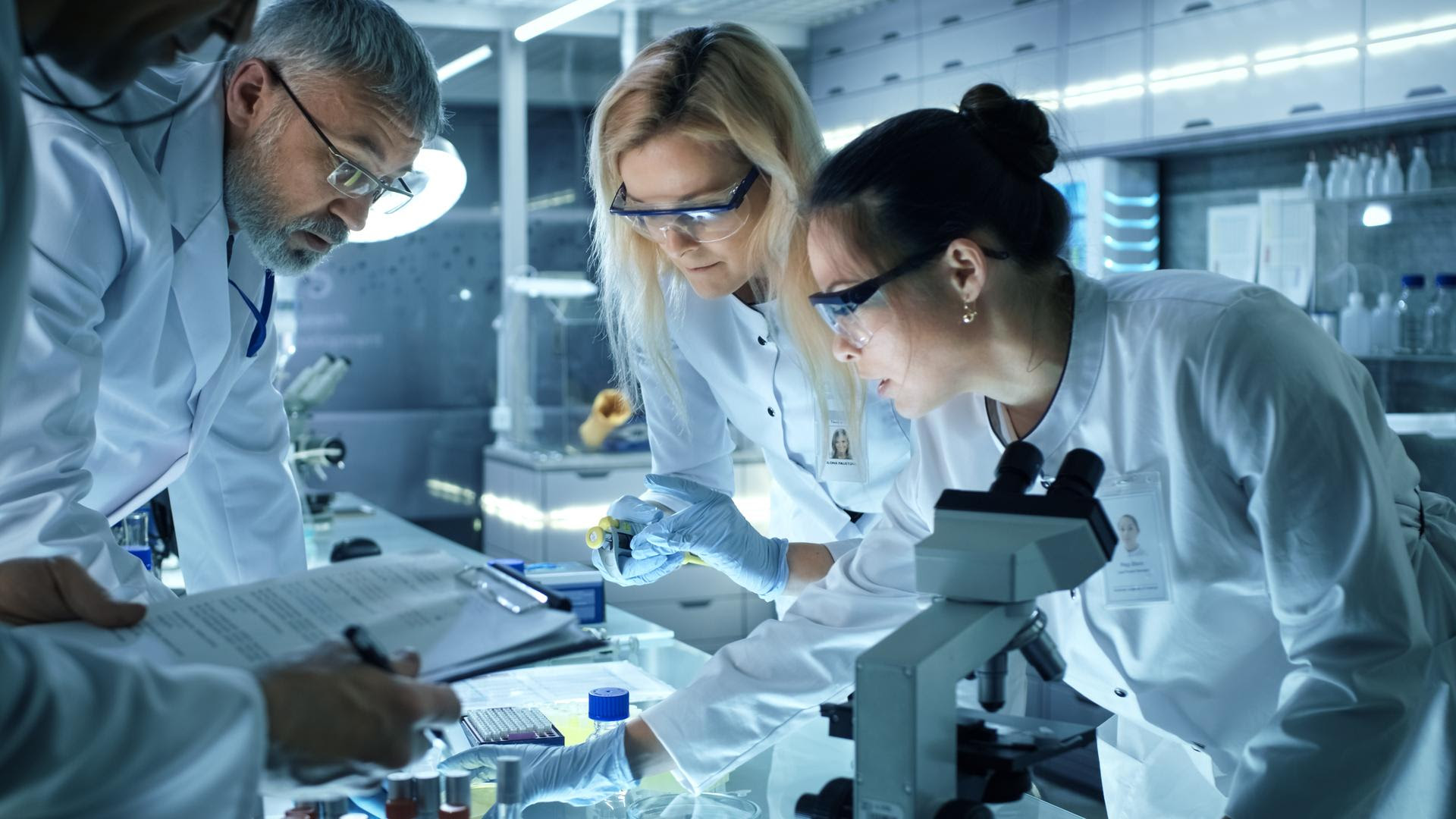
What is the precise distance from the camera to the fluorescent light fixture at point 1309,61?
13.5ft

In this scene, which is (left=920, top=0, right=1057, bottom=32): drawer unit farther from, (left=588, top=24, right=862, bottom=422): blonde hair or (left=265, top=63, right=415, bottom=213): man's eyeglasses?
(left=265, top=63, right=415, bottom=213): man's eyeglasses

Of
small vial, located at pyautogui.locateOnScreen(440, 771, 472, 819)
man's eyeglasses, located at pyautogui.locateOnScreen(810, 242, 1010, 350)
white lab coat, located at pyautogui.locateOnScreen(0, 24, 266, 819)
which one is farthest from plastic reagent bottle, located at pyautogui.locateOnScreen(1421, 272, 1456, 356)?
white lab coat, located at pyautogui.locateOnScreen(0, 24, 266, 819)

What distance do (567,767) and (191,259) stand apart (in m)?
1.04

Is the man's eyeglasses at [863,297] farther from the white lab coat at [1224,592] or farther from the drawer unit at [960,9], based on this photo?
the drawer unit at [960,9]

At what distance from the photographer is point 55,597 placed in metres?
1.10

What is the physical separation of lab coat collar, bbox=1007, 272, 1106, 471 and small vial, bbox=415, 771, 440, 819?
2.68ft

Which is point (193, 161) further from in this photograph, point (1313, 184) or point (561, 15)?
point (1313, 184)

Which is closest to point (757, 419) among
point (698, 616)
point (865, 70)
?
point (698, 616)

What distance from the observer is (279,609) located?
1.04 m

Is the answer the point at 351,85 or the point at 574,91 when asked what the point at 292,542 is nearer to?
the point at 351,85

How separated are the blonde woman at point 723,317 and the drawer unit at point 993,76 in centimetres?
293

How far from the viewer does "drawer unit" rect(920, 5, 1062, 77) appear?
17.6 ft

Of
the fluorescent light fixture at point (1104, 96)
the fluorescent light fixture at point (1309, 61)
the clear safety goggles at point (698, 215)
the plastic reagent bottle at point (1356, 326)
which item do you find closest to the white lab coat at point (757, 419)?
the clear safety goggles at point (698, 215)

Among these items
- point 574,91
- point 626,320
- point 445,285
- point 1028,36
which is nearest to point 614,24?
point 574,91
